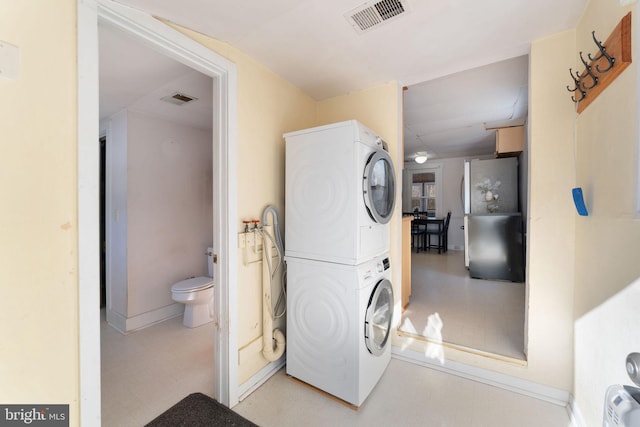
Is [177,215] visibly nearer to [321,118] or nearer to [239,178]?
[239,178]

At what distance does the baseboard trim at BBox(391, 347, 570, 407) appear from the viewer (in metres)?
1.62

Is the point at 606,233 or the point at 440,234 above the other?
the point at 606,233

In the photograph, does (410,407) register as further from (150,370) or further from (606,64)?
(606,64)

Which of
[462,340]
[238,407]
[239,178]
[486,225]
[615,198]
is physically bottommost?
[238,407]

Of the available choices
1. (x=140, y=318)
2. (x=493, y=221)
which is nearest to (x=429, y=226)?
(x=493, y=221)

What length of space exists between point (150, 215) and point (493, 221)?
4630 mm

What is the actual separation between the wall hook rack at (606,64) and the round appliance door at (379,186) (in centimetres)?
109

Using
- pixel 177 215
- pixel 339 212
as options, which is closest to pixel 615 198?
pixel 339 212

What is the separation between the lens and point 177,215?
9.85 ft

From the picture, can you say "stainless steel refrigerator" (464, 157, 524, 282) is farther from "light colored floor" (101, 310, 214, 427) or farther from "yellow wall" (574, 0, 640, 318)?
"light colored floor" (101, 310, 214, 427)

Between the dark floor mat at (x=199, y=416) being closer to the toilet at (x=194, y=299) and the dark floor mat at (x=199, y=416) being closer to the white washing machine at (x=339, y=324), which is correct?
the white washing machine at (x=339, y=324)

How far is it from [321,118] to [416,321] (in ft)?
7.16
